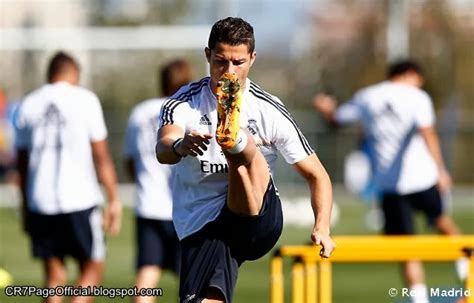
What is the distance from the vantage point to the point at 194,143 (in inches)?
235

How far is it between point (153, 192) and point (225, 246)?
13.1ft

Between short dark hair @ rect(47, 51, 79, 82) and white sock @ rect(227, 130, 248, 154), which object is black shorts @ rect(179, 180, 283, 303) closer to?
white sock @ rect(227, 130, 248, 154)

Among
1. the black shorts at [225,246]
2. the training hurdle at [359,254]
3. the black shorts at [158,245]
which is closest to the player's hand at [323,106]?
the black shorts at [158,245]

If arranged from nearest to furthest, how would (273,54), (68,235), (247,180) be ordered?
(247,180), (68,235), (273,54)

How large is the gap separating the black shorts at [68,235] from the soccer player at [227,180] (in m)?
3.50

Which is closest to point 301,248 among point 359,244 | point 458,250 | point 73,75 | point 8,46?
point 359,244

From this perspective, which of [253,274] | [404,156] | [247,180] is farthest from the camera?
[253,274]

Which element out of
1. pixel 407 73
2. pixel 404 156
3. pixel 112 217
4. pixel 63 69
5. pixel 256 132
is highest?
pixel 407 73

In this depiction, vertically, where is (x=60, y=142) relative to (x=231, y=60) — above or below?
above

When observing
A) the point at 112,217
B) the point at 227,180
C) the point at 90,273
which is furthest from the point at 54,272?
the point at 227,180

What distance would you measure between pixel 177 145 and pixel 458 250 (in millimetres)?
3055

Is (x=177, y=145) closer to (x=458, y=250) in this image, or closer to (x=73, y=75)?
(x=458, y=250)

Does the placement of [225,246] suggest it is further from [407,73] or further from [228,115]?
[407,73]

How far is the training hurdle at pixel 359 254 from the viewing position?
27.7ft
